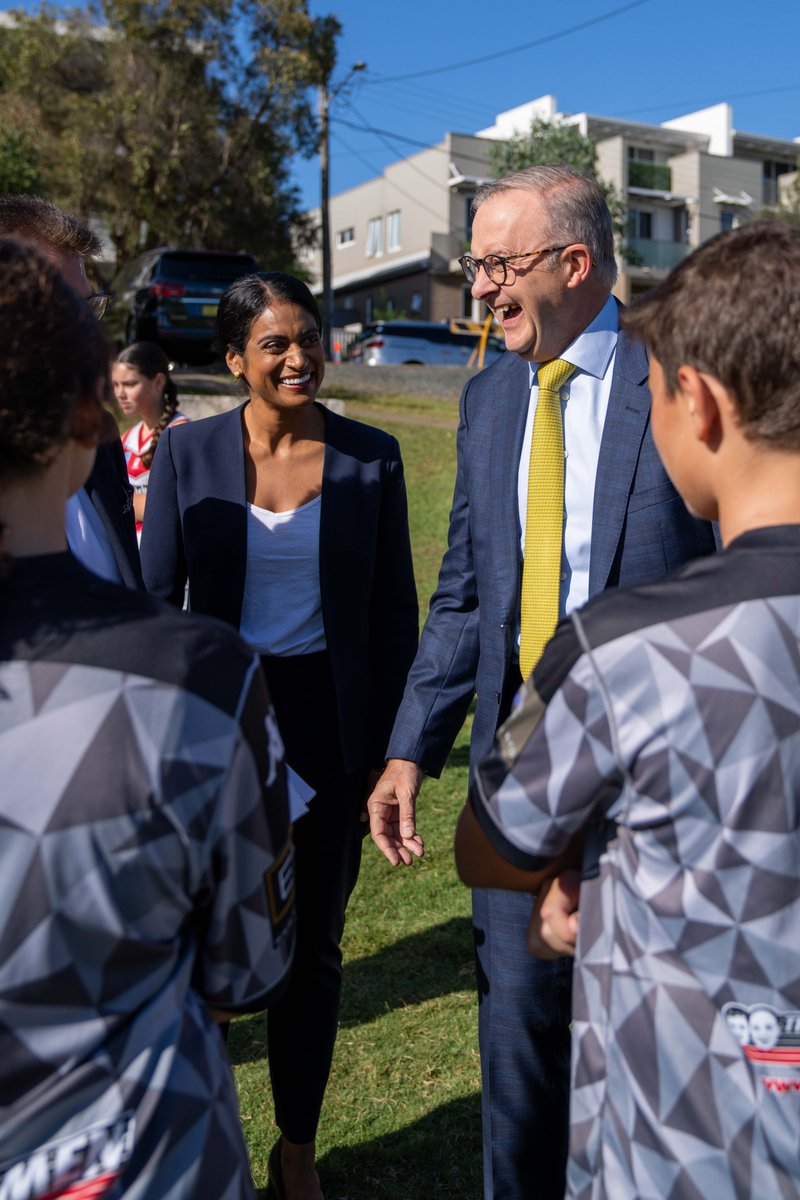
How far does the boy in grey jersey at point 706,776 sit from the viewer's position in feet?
4.49

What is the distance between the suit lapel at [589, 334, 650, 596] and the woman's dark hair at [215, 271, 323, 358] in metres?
0.98

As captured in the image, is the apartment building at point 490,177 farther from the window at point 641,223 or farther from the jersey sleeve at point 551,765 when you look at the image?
the jersey sleeve at point 551,765

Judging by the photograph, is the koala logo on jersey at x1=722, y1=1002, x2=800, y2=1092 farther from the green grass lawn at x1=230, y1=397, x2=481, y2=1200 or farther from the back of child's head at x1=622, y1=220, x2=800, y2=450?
the green grass lawn at x1=230, y1=397, x2=481, y2=1200

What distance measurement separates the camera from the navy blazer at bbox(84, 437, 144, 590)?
2.66 meters

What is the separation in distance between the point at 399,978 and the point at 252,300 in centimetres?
244

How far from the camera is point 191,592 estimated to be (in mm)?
3086

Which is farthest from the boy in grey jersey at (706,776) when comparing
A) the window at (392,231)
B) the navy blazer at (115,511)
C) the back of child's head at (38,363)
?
the window at (392,231)

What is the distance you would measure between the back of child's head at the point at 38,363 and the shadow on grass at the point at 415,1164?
245 cm

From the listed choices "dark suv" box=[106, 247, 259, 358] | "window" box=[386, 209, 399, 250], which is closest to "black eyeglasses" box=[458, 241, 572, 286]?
"dark suv" box=[106, 247, 259, 358]

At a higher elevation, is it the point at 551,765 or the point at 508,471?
the point at 508,471

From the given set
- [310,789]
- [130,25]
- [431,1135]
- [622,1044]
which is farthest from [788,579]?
[130,25]

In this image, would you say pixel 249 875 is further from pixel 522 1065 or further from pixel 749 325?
pixel 522 1065

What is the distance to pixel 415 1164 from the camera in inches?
125

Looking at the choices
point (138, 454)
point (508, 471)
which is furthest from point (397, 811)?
point (138, 454)
